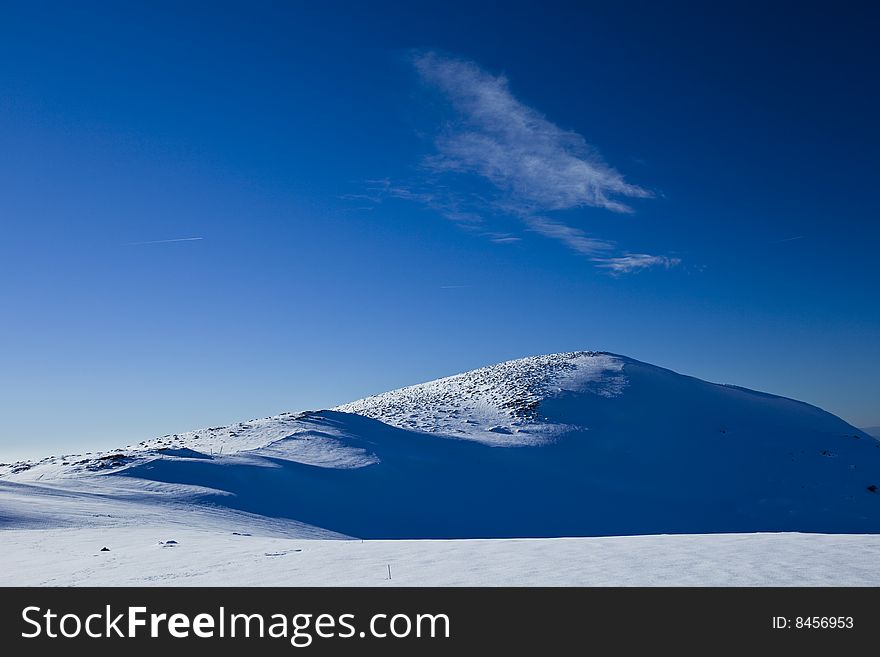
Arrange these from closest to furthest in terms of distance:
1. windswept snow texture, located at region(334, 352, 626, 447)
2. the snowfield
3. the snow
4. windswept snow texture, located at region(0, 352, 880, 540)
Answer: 1. the snow
2. the snowfield
3. windswept snow texture, located at region(0, 352, 880, 540)
4. windswept snow texture, located at region(334, 352, 626, 447)

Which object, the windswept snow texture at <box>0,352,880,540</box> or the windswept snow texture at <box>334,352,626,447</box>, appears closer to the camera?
the windswept snow texture at <box>0,352,880,540</box>

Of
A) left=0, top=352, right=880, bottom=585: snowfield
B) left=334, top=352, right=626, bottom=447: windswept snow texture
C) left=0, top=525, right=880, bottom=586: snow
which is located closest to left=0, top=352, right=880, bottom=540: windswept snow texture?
left=0, top=352, right=880, bottom=585: snowfield

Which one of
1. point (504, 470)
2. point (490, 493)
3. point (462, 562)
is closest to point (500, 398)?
point (504, 470)

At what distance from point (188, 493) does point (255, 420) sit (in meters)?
17.7

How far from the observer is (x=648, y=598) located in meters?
5.97

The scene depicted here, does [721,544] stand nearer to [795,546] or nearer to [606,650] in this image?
[795,546]

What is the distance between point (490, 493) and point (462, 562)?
68.1 ft

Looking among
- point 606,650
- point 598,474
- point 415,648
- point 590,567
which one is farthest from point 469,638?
point 598,474

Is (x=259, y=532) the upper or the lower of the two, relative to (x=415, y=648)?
lower

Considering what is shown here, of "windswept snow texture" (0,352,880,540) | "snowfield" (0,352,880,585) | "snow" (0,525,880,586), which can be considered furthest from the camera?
"windswept snow texture" (0,352,880,540)

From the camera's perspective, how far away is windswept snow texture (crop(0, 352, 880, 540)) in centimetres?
2117

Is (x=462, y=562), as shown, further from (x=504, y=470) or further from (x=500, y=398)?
(x=500, y=398)

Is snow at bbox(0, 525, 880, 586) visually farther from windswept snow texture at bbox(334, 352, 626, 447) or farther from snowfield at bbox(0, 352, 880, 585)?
windswept snow texture at bbox(334, 352, 626, 447)

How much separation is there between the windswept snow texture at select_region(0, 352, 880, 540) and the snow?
240 inches
